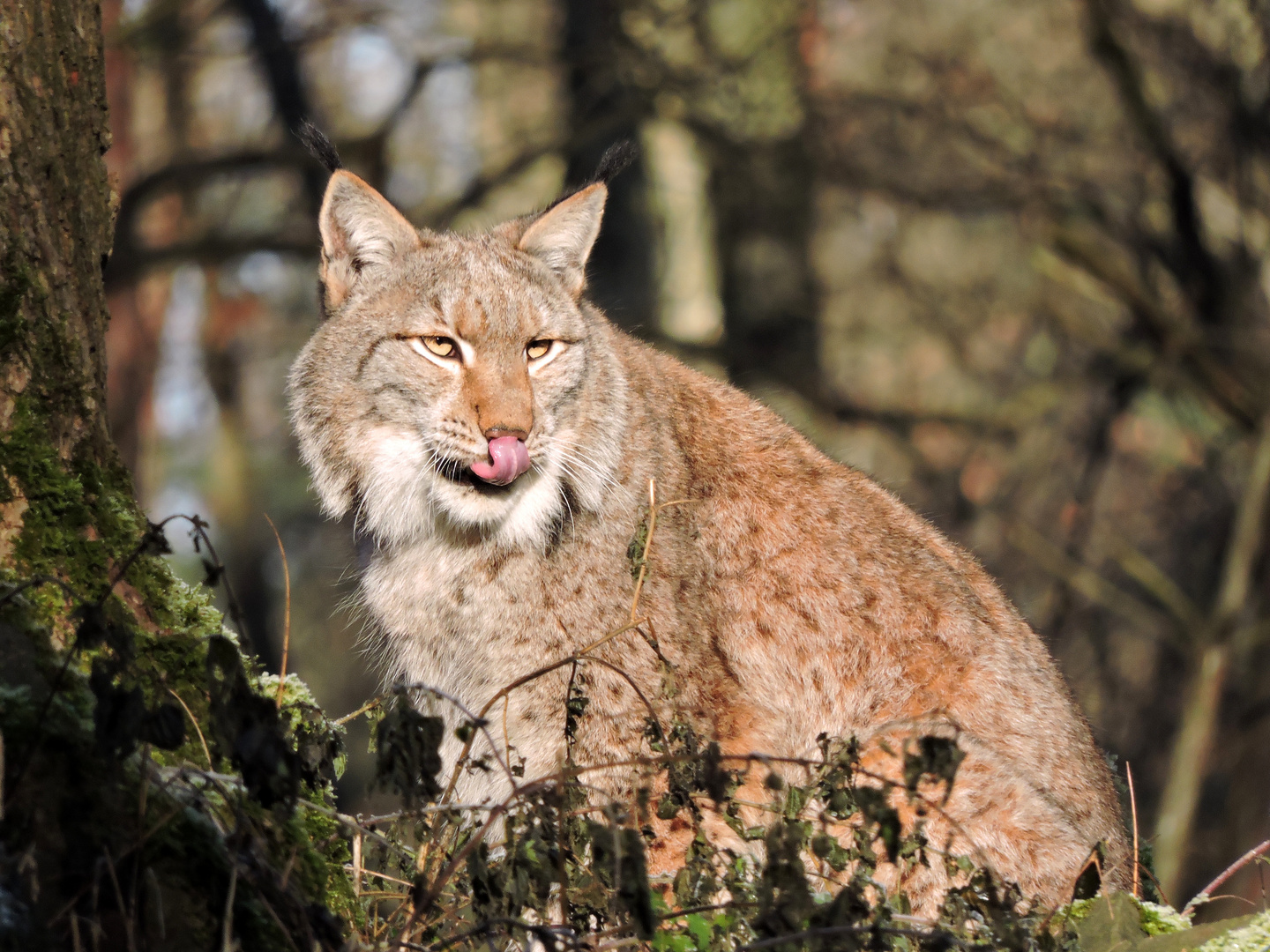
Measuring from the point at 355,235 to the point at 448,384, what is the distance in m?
0.78

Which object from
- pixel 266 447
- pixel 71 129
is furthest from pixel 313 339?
pixel 266 447

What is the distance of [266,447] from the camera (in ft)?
67.5

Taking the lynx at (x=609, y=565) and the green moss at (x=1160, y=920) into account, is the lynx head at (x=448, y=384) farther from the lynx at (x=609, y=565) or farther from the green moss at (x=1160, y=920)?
the green moss at (x=1160, y=920)

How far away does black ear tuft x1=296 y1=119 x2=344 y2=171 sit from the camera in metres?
4.51

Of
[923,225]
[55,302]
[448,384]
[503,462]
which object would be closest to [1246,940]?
[503,462]

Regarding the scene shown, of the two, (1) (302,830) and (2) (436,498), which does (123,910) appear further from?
(2) (436,498)

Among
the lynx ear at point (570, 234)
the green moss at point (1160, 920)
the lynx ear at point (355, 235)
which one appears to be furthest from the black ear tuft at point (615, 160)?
the green moss at point (1160, 920)

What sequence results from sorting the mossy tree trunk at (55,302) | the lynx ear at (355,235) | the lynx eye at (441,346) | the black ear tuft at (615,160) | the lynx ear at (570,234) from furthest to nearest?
1. the lynx ear at (570,234)
2. the black ear tuft at (615,160)
3. the lynx ear at (355,235)
4. the lynx eye at (441,346)
5. the mossy tree trunk at (55,302)

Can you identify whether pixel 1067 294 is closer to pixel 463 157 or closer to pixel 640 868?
pixel 463 157

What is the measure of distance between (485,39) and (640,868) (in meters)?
9.87

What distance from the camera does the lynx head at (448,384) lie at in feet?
14.2

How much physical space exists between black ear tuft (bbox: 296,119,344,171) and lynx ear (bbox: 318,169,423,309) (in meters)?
0.09

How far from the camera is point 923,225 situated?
44.7ft

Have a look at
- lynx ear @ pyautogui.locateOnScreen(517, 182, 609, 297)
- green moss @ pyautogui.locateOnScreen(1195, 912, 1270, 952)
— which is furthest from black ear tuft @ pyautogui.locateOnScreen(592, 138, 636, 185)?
green moss @ pyautogui.locateOnScreen(1195, 912, 1270, 952)
